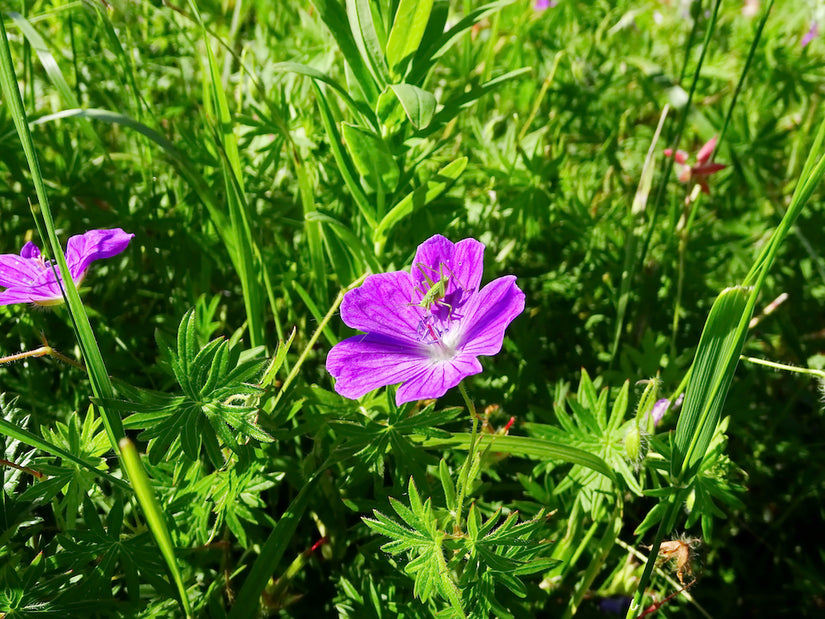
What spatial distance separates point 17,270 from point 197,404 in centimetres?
49

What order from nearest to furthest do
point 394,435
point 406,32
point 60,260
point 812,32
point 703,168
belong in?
1. point 60,260
2. point 394,435
3. point 406,32
4. point 703,168
5. point 812,32

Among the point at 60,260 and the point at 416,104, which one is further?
the point at 416,104

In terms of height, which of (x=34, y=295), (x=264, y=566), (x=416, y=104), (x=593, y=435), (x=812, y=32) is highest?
(x=416, y=104)

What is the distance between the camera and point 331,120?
1.53m

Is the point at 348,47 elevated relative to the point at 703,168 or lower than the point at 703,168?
elevated

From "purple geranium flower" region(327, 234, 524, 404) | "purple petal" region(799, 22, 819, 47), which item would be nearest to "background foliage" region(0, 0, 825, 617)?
"purple geranium flower" region(327, 234, 524, 404)

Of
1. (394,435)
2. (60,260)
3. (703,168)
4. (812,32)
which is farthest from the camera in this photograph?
(812,32)

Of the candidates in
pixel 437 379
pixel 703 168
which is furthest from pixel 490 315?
pixel 703 168

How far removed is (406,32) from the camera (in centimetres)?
143

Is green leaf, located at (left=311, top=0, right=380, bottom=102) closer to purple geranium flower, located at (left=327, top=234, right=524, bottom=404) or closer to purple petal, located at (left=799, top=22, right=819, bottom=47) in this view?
purple geranium flower, located at (left=327, top=234, right=524, bottom=404)

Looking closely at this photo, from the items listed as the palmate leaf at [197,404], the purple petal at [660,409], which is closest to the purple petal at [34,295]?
the palmate leaf at [197,404]

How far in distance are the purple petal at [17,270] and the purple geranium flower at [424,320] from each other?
64 cm

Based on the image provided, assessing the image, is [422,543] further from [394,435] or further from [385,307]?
[385,307]

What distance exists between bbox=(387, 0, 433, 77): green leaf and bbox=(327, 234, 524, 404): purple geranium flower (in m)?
0.45
